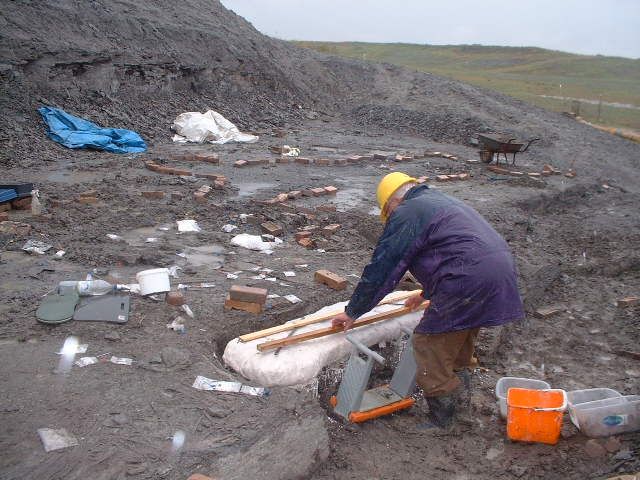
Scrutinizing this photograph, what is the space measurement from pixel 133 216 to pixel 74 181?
264 centimetres

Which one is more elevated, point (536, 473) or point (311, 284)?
point (311, 284)

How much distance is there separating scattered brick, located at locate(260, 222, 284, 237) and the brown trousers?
351cm

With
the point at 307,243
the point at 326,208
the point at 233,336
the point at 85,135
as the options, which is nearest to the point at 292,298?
the point at 233,336

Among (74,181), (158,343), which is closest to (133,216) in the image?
(74,181)

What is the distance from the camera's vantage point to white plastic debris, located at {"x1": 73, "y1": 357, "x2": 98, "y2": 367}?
11.5ft

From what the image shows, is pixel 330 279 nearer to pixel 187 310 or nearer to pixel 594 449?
pixel 187 310

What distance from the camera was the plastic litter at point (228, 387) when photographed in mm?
3420

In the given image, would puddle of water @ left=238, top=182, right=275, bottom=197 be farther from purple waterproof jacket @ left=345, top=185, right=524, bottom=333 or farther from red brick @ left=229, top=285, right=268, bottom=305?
purple waterproof jacket @ left=345, top=185, right=524, bottom=333

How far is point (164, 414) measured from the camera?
3.16 metres

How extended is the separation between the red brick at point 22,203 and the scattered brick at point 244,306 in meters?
3.92

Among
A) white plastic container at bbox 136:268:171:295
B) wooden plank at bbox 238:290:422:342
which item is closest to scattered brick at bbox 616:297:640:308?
wooden plank at bbox 238:290:422:342

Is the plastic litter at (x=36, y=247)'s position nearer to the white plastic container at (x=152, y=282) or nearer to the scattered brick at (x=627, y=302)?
the white plastic container at (x=152, y=282)

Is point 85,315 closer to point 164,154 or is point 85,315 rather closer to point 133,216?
point 133,216

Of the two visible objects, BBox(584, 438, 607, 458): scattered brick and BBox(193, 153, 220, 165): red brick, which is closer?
BBox(584, 438, 607, 458): scattered brick
